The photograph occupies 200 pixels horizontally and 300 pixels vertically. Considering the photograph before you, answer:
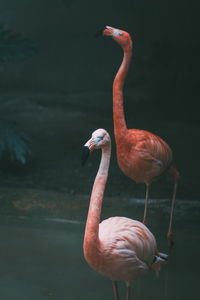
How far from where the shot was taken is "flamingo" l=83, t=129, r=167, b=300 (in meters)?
2.52

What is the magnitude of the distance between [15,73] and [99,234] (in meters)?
7.66

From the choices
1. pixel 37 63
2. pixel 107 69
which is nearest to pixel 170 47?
pixel 107 69

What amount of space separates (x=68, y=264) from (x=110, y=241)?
994mm

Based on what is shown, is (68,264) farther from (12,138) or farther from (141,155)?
(12,138)

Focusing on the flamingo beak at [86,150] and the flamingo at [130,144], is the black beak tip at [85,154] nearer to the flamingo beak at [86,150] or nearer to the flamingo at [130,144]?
the flamingo beak at [86,150]

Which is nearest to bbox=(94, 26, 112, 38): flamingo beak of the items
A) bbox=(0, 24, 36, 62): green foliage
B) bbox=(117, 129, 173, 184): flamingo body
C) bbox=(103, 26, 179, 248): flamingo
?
bbox=(103, 26, 179, 248): flamingo

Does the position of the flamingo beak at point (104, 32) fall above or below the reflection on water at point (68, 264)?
above

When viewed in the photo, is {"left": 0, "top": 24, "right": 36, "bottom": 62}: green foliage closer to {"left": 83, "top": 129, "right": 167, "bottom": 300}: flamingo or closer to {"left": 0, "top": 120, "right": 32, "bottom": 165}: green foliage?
{"left": 0, "top": 120, "right": 32, "bottom": 165}: green foliage

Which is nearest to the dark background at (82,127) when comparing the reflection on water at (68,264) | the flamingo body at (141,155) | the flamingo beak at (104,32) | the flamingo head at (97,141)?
the reflection on water at (68,264)

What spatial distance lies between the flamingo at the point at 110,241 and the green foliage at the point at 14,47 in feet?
12.1

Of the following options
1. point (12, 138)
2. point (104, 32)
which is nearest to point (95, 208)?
point (104, 32)

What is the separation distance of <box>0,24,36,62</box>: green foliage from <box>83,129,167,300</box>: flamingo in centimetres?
370

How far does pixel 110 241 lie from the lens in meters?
2.62

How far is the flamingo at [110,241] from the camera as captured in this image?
8.26ft
